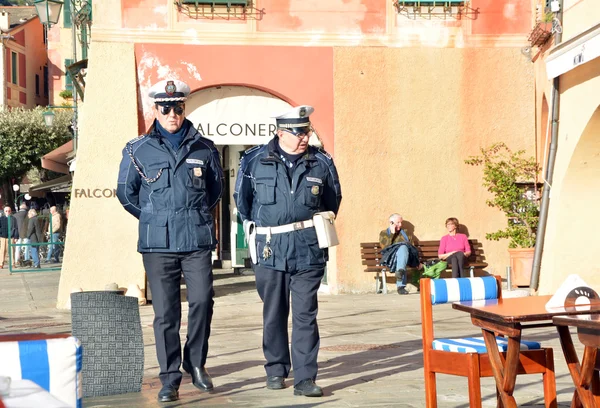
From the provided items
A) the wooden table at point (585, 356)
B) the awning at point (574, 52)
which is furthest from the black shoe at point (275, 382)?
the awning at point (574, 52)

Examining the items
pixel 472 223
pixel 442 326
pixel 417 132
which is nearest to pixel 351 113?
pixel 417 132

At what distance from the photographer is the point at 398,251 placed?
652 inches

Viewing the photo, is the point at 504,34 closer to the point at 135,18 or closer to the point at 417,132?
the point at 417,132

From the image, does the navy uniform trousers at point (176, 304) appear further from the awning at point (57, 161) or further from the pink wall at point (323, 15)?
the awning at point (57, 161)

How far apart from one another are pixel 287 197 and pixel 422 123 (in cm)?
948

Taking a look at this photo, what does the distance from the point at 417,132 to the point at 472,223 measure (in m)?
1.65

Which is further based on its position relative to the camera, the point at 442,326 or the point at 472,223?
the point at 472,223

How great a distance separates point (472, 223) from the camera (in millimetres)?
17250

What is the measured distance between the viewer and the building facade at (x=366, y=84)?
16.5 metres

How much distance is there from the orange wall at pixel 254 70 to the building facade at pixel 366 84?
0.01 m

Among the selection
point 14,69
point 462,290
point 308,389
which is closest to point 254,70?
point 308,389

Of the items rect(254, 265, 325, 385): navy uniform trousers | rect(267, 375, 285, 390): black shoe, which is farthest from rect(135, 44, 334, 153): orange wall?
rect(267, 375, 285, 390): black shoe

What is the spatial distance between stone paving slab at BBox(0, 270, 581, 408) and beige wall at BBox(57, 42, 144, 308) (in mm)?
863

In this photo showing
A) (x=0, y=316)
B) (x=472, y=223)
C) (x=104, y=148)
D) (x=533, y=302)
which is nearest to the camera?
(x=533, y=302)
